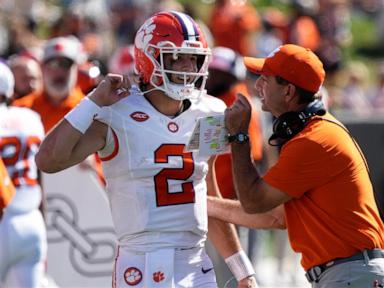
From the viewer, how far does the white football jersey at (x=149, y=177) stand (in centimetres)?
497

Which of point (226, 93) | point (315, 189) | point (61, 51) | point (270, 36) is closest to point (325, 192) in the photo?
point (315, 189)

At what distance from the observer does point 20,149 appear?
6914 mm

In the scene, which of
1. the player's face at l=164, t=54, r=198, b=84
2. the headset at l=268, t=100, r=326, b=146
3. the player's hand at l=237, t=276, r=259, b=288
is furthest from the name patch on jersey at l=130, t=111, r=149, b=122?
the player's hand at l=237, t=276, r=259, b=288

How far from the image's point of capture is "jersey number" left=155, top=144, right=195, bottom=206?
5.00m

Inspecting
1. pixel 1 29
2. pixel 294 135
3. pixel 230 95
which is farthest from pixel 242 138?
pixel 1 29

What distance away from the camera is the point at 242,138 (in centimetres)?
505

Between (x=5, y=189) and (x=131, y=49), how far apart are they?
416 cm

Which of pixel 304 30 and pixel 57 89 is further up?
pixel 304 30

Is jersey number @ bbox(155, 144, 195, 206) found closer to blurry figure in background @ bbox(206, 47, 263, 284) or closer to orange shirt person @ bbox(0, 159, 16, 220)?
orange shirt person @ bbox(0, 159, 16, 220)

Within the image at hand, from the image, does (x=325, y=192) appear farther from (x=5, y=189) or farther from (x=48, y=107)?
(x=48, y=107)

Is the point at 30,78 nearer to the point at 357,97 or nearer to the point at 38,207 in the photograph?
the point at 38,207

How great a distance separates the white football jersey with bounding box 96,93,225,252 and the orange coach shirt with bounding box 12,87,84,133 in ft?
13.5

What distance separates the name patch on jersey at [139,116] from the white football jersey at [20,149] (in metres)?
2.01

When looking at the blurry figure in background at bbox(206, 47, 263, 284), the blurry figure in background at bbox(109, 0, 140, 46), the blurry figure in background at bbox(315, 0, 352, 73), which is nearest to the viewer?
the blurry figure in background at bbox(206, 47, 263, 284)
